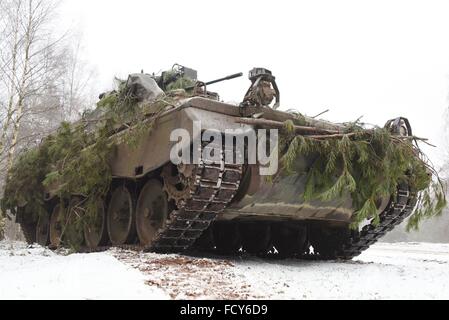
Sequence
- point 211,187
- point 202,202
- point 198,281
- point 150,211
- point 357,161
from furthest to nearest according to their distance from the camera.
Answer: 1. point 150,211
2. point 357,161
3. point 202,202
4. point 211,187
5. point 198,281

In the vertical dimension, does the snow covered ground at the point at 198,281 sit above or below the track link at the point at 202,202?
below

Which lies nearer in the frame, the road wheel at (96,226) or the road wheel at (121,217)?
the road wheel at (121,217)

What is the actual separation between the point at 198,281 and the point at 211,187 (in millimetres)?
1541

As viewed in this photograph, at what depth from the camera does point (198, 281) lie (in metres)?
4.45

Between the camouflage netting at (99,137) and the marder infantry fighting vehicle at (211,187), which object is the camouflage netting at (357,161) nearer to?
the marder infantry fighting vehicle at (211,187)

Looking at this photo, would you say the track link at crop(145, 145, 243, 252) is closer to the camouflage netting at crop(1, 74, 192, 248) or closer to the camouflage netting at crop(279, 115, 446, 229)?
the camouflage netting at crop(279, 115, 446, 229)

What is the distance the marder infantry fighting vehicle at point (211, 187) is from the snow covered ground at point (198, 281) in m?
0.70

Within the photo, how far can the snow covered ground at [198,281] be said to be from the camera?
3.83m

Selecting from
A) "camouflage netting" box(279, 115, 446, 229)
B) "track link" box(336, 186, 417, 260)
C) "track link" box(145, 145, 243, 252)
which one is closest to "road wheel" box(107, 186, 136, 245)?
"track link" box(145, 145, 243, 252)

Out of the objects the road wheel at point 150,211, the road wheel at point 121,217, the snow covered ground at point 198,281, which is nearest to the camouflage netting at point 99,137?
the road wheel at point 121,217

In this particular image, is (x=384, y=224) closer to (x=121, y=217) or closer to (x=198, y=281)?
(x=121, y=217)

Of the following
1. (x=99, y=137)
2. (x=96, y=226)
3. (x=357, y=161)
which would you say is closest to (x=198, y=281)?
(x=357, y=161)

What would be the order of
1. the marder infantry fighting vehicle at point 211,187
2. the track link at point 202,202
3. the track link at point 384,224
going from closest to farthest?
1. the track link at point 202,202
2. the marder infantry fighting vehicle at point 211,187
3. the track link at point 384,224
